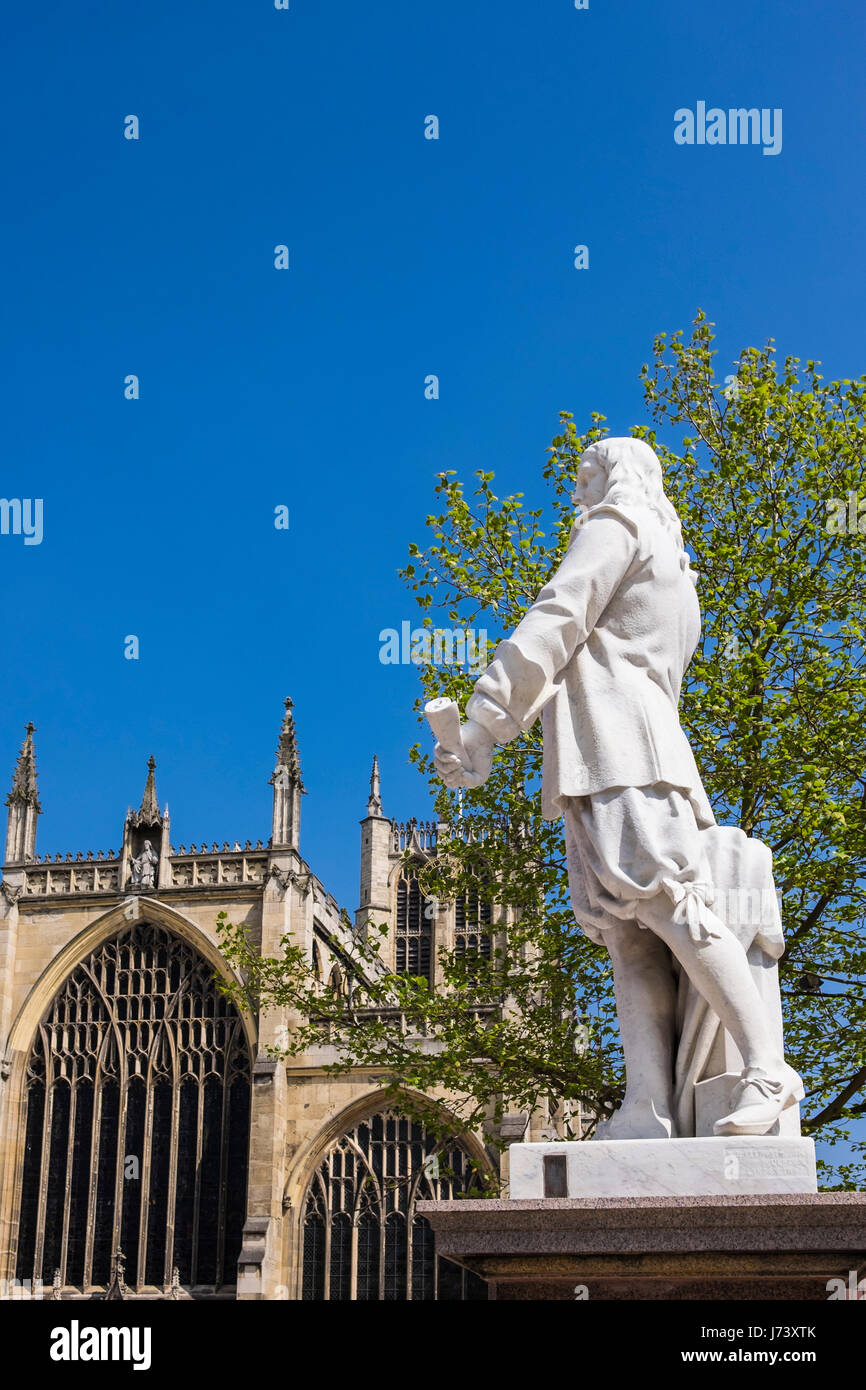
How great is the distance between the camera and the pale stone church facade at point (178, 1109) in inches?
1171

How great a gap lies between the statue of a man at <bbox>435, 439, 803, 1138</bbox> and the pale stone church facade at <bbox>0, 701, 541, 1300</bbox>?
24.9m

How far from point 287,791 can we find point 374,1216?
883cm

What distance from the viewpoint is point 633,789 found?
446 cm

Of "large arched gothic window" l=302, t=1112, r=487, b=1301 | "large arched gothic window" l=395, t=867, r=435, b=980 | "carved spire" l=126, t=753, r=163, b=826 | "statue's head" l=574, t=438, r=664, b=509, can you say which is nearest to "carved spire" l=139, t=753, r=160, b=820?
"carved spire" l=126, t=753, r=163, b=826

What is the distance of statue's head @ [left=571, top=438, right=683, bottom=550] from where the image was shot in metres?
4.92

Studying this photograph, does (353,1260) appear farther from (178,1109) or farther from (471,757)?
Answer: (471,757)

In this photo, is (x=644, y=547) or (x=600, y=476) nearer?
(x=644, y=547)

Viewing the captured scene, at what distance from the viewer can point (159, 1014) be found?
32.3 meters

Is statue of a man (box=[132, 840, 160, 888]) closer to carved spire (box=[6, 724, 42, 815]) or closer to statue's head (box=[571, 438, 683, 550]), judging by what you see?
carved spire (box=[6, 724, 42, 815])

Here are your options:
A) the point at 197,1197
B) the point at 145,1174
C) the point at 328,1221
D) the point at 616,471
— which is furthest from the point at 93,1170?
the point at 616,471

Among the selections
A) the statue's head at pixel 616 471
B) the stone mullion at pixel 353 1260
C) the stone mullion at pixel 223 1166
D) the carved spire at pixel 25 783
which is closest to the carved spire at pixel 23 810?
the carved spire at pixel 25 783

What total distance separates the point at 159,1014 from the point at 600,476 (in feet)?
94.7

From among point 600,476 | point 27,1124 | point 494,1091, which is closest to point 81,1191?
point 27,1124
